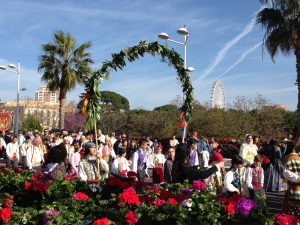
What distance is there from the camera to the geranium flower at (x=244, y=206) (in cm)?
437

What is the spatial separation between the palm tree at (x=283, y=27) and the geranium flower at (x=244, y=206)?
15.9 m

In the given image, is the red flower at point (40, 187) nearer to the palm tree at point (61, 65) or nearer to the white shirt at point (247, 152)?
the white shirt at point (247, 152)

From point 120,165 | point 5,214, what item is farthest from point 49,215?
point 120,165

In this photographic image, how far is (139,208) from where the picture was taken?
473cm

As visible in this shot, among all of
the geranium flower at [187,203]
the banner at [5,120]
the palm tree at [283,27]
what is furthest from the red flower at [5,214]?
the banner at [5,120]

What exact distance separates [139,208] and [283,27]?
56.5 feet

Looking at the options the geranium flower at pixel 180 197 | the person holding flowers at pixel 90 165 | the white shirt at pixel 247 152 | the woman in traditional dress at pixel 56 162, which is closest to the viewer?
the geranium flower at pixel 180 197

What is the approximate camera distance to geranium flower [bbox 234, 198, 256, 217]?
4.37m

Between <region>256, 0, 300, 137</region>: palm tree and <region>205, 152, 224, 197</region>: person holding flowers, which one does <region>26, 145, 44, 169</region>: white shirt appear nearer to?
<region>205, 152, 224, 197</region>: person holding flowers

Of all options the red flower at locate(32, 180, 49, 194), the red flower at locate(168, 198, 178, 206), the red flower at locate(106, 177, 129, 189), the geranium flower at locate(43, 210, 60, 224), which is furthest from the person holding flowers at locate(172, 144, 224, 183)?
the geranium flower at locate(43, 210, 60, 224)

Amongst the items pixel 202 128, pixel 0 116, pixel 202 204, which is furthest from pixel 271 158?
pixel 0 116

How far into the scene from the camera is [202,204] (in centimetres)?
457

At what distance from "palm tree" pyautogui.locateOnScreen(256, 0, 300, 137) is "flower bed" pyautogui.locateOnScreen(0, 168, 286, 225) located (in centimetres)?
1540

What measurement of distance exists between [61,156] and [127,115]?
38.1m
